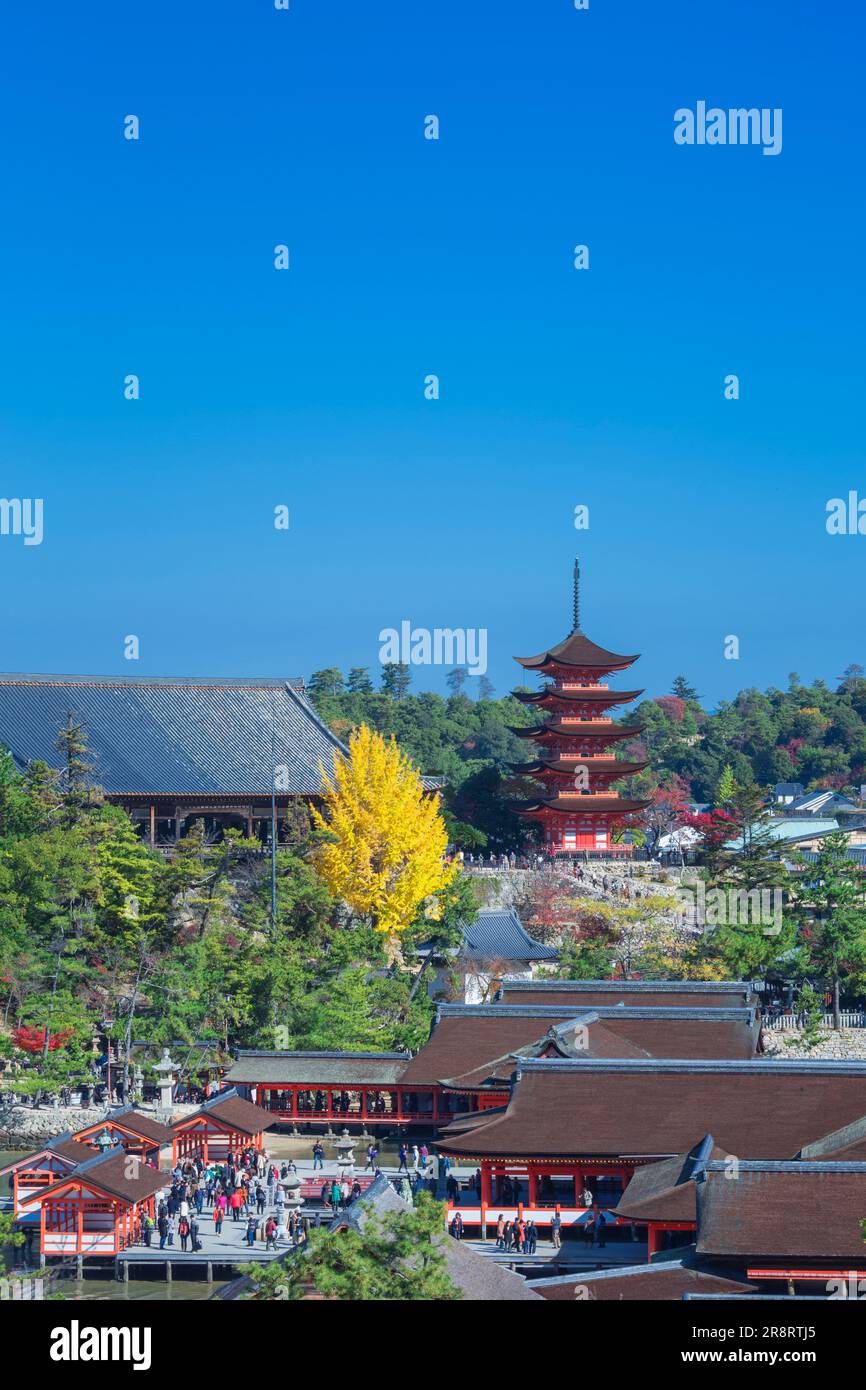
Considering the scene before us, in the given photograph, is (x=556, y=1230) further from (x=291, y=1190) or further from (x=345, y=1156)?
(x=345, y=1156)

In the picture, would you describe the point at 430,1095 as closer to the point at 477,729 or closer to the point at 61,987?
the point at 61,987

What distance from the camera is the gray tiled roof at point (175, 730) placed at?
166 feet

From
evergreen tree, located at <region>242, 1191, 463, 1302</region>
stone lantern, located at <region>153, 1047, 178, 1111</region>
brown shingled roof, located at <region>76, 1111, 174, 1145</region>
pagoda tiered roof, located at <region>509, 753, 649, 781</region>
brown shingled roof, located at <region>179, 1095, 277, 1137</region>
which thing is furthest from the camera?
pagoda tiered roof, located at <region>509, 753, 649, 781</region>

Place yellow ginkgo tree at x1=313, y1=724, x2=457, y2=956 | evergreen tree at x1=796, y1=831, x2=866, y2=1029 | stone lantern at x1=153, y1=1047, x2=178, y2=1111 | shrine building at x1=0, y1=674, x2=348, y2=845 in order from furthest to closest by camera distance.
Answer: shrine building at x1=0, y1=674, x2=348, y2=845, yellow ginkgo tree at x1=313, y1=724, x2=457, y2=956, evergreen tree at x1=796, y1=831, x2=866, y2=1029, stone lantern at x1=153, y1=1047, x2=178, y2=1111

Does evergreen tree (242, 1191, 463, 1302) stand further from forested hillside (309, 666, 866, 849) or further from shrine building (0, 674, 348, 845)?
forested hillside (309, 666, 866, 849)

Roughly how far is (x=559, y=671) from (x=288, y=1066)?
78.6 ft

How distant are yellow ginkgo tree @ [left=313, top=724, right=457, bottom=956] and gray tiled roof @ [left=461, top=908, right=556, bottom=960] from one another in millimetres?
Result: 1516

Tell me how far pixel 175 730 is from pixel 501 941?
13845 mm

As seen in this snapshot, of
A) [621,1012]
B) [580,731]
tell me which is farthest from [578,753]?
[621,1012]

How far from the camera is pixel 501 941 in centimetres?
4544

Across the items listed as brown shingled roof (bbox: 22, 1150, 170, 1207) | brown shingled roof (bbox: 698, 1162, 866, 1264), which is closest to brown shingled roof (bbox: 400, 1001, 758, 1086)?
brown shingled roof (bbox: 22, 1150, 170, 1207)

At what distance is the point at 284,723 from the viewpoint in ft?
180

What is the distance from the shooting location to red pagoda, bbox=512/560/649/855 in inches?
2186
